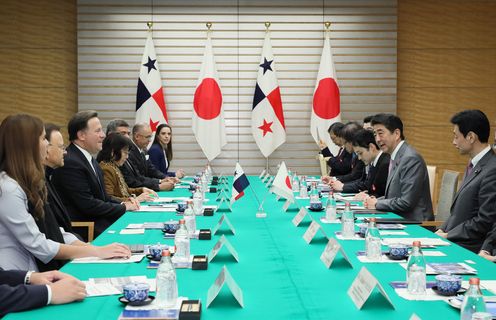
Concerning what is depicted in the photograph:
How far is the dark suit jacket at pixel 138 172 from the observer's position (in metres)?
6.43

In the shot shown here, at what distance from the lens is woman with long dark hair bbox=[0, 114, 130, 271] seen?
8.40ft

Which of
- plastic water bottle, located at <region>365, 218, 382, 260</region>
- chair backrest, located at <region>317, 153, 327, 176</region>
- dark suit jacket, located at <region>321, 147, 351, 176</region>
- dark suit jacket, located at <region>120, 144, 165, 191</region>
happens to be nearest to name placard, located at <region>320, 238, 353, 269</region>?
plastic water bottle, located at <region>365, 218, 382, 260</region>

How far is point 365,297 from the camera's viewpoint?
2002 mm

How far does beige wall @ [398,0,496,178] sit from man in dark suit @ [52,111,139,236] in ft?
20.4

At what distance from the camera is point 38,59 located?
30.5 feet

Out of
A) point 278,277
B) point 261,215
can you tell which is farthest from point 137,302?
point 261,215

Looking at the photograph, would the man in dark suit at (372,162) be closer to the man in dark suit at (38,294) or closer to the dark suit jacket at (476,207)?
the dark suit jacket at (476,207)

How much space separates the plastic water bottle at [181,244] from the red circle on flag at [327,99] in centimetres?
667

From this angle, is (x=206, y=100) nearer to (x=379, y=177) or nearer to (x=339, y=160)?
(x=339, y=160)

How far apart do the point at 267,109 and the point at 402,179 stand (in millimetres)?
4799

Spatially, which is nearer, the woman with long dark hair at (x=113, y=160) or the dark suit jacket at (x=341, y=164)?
the woman with long dark hair at (x=113, y=160)

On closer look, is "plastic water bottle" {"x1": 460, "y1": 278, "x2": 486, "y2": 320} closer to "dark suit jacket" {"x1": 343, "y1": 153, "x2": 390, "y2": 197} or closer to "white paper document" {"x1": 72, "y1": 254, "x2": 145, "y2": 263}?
"white paper document" {"x1": 72, "y1": 254, "x2": 145, "y2": 263}

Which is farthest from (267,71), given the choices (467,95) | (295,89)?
(467,95)

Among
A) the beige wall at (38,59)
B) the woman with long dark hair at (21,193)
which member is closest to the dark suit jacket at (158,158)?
the beige wall at (38,59)
